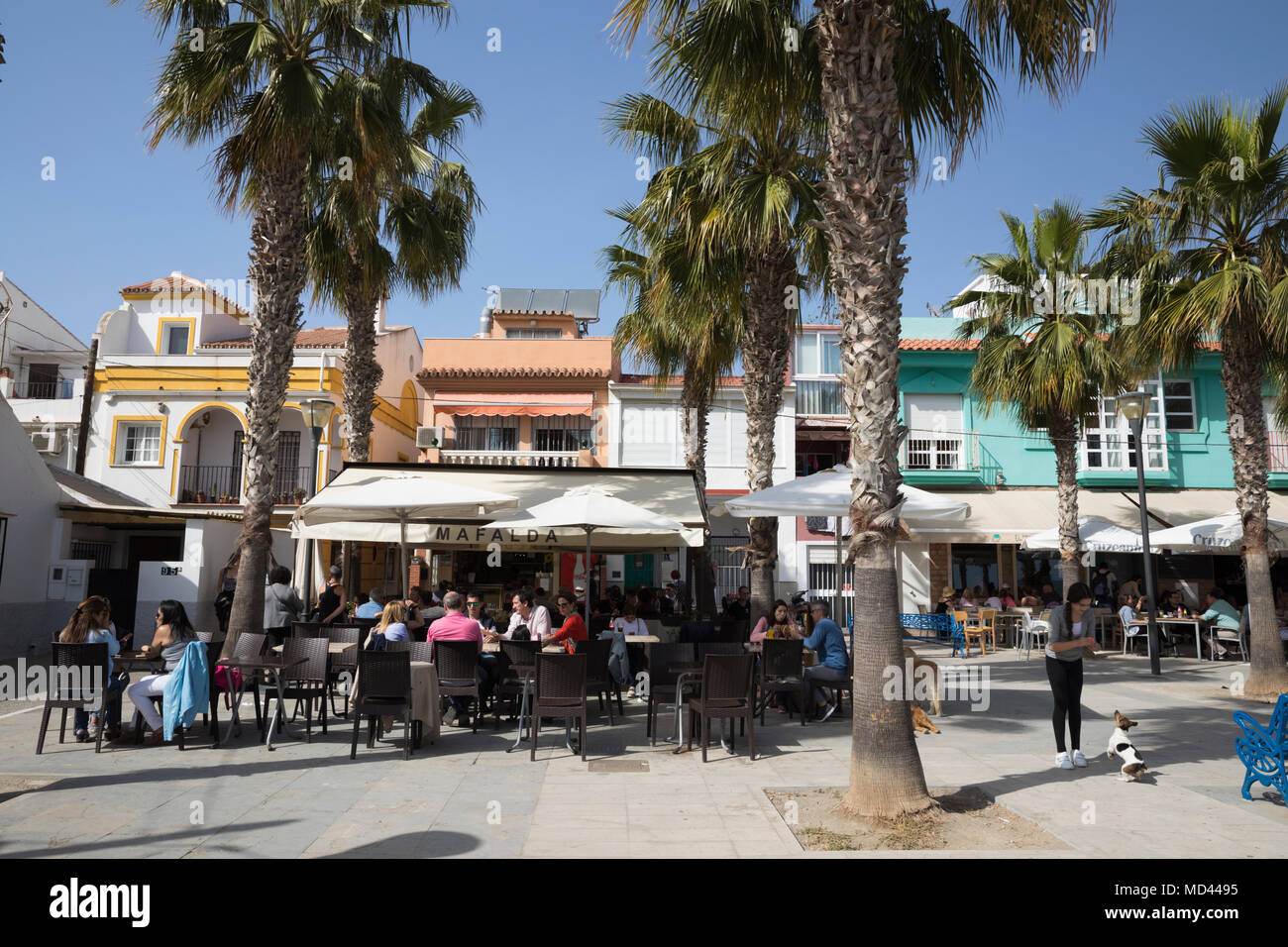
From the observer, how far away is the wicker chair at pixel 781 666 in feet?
30.3

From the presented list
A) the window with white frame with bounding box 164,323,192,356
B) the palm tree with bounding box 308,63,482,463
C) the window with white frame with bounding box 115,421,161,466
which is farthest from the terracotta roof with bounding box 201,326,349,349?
the palm tree with bounding box 308,63,482,463

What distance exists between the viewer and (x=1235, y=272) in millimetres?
11336

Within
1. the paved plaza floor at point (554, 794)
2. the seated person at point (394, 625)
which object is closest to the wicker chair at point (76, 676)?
the paved plaza floor at point (554, 794)

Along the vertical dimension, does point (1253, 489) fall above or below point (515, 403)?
below

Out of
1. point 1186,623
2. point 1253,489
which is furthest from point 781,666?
point 1186,623

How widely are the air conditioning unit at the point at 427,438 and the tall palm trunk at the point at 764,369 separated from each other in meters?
15.4

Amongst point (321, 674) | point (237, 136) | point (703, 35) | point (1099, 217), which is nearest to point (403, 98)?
point (237, 136)

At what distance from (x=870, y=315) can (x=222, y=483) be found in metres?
25.2

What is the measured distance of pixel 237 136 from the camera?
11180 millimetres

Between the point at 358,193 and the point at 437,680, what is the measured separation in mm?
7557

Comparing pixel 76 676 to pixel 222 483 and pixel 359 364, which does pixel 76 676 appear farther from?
pixel 222 483

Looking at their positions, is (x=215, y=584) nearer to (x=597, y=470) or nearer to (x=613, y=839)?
(x=597, y=470)
